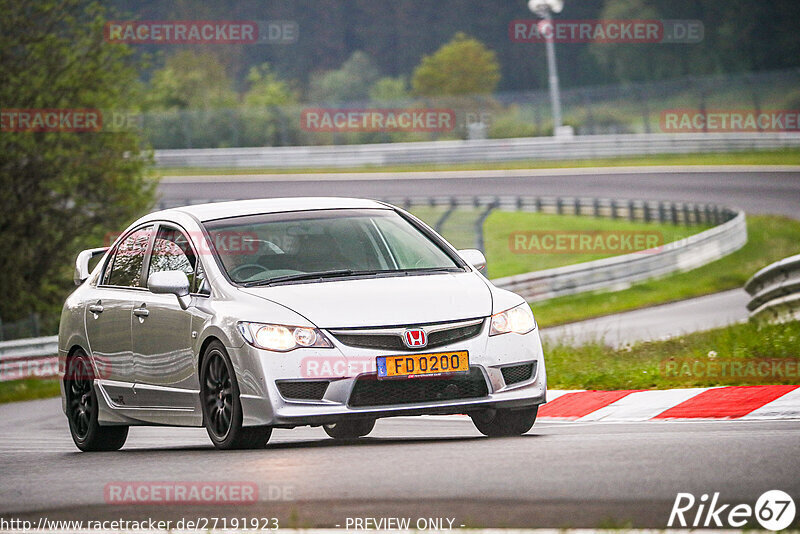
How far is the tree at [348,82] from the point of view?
102 m

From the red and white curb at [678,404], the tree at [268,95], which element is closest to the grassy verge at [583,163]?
the tree at [268,95]

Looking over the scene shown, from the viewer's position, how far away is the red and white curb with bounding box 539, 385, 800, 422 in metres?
8.88

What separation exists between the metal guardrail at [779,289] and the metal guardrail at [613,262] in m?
9.08

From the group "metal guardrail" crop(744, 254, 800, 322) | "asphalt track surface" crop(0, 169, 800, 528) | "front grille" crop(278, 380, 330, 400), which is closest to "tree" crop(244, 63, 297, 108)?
"metal guardrail" crop(744, 254, 800, 322)

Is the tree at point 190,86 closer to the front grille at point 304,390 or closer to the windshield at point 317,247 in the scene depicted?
the windshield at point 317,247

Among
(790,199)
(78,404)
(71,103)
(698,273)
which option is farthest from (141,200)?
(78,404)

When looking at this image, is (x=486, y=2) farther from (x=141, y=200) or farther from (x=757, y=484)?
(x=757, y=484)

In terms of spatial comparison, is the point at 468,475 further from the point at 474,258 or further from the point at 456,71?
the point at 456,71

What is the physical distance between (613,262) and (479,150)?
2449cm

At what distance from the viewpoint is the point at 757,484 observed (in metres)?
6.09

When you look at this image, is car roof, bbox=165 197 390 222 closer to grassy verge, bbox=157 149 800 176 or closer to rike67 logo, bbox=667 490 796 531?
rike67 logo, bbox=667 490 796 531

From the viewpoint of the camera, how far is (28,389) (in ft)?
73.3

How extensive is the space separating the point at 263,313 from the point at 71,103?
87.2ft

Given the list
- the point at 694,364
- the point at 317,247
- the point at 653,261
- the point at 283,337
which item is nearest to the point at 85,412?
the point at 317,247
